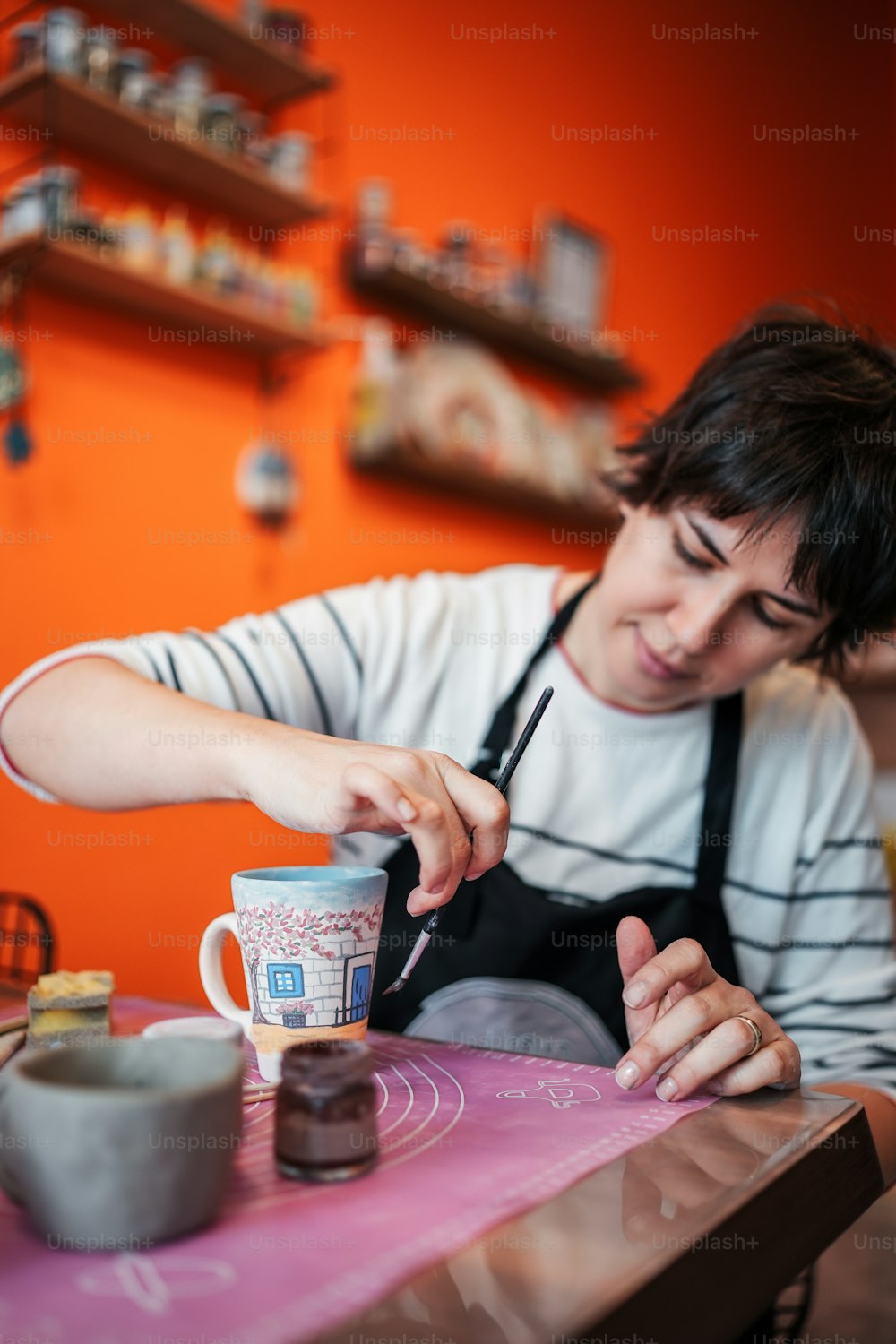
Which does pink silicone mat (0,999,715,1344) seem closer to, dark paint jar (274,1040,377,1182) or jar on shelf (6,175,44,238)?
dark paint jar (274,1040,377,1182)

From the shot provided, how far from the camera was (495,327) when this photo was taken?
3107 mm

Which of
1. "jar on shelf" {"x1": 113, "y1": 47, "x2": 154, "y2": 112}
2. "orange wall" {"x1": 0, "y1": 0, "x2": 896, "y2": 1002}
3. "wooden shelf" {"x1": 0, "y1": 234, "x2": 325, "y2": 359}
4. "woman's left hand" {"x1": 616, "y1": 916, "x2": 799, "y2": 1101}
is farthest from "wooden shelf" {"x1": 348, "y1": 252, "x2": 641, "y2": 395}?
"woman's left hand" {"x1": 616, "y1": 916, "x2": 799, "y2": 1101}

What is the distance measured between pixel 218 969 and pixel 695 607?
62cm

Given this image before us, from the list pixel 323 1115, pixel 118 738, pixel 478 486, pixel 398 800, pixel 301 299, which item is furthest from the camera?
pixel 478 486

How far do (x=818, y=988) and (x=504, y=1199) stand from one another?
776 millimetres

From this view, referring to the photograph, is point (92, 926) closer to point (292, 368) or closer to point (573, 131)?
point (292, 368)

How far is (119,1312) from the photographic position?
0.45 metres

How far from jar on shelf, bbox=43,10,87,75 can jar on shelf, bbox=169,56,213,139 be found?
0.73ft

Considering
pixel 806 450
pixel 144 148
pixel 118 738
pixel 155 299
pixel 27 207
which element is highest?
pixel 144 148

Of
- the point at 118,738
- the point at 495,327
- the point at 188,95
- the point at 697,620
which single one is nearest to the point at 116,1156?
the point at 118,738

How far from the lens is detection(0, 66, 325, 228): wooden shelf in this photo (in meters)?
2.01

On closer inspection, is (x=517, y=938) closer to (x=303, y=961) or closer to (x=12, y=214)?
(x=303, y=961)

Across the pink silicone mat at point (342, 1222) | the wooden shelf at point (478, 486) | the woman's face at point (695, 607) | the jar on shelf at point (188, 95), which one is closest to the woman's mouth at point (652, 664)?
the woman's face at point (695, 607)

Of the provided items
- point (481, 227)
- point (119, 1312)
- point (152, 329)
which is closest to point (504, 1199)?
Answer: point (119, 1312)
